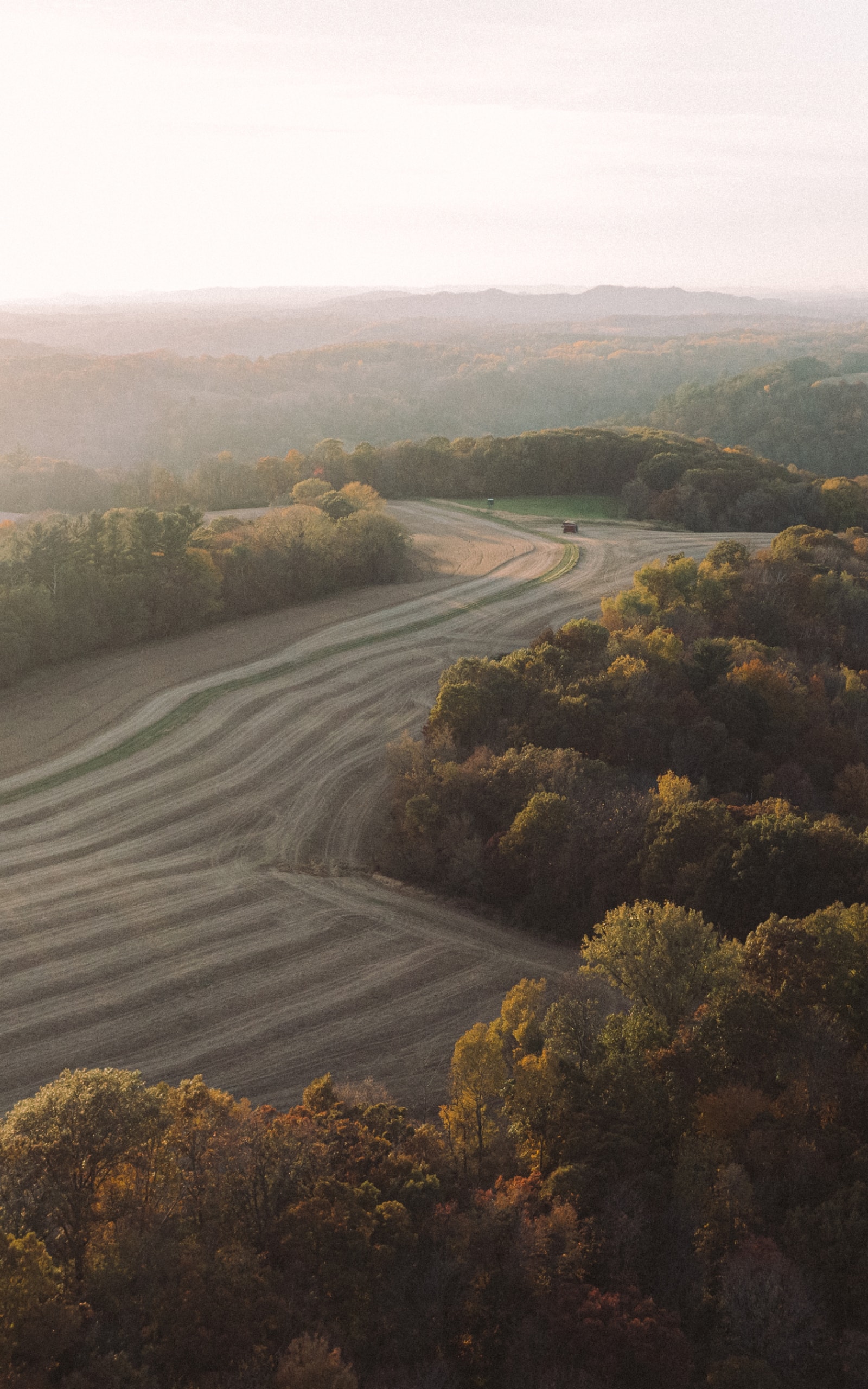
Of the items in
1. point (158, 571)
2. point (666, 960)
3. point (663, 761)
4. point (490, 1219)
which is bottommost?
point (490, 1219)

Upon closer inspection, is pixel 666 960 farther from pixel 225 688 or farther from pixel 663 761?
pixel 225 688

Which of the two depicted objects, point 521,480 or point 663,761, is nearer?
point 663,761

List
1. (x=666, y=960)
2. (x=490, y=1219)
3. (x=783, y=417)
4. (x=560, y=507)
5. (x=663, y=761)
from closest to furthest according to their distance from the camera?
1. (x=490, y=1219)
2. (x=666, y=960)
3. (x=663, y=761)
4. (x=560, y=507)
5. (x=783, y=417)

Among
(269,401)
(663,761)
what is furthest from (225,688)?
(269,401)

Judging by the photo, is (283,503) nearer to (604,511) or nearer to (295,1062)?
(604,511)

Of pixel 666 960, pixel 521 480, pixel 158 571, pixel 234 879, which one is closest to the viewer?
pixel 666 960

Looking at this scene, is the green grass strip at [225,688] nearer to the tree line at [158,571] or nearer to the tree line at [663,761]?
the tree line at [158,571]

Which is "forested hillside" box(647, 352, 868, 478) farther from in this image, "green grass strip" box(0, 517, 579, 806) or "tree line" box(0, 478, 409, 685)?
"tree line" box(0, 478, 409, 685)

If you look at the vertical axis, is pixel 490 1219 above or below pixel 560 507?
below
